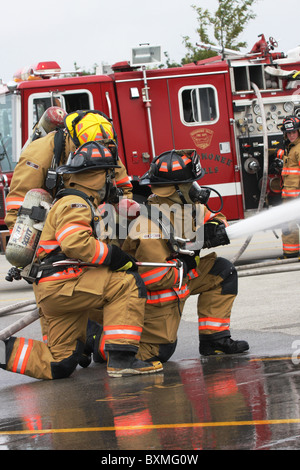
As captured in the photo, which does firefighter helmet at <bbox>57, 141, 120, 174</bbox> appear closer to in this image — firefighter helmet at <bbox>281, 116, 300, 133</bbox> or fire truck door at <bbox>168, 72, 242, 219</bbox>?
firefighter helmet at <bbox>281, 116, 300, 133</bbox>

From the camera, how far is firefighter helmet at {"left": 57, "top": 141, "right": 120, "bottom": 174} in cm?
497

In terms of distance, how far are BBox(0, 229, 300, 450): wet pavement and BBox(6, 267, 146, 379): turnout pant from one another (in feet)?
0.52

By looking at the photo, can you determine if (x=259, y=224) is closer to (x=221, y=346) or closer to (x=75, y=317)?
(x=221, y=346)

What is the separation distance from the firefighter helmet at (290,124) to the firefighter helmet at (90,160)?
18.8 feet

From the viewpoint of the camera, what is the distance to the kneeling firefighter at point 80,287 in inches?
190

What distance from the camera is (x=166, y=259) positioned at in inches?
206

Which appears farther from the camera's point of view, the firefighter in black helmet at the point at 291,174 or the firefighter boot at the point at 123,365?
the firefighter in black helmet at the point at 291,174

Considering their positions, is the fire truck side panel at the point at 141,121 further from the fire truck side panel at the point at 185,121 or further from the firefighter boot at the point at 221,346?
the firefighter boot at the point at 221,346

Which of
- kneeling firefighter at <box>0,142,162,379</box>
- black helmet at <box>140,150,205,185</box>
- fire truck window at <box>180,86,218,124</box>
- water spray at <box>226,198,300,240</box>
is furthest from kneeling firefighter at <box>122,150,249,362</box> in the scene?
fire truck window at <box>180,86,218,124</box>

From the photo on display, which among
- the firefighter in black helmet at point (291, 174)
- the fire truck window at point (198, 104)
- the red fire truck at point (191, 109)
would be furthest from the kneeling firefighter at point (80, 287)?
the fire truck window at point (198, 104)

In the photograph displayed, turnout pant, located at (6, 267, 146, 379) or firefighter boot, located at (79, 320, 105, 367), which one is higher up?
turnout pant, located at (6, 267, 146, 379)

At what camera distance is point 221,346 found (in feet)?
17.9
